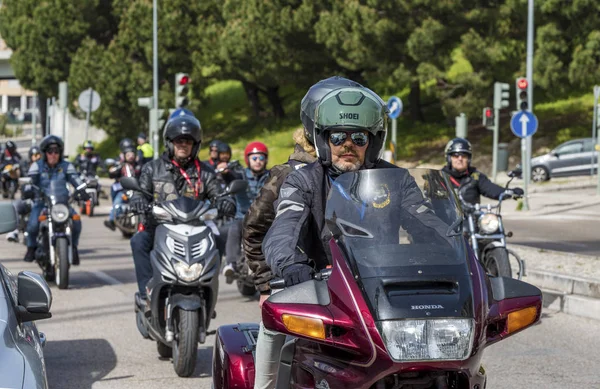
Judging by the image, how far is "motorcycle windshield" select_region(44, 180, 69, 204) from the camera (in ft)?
40.7

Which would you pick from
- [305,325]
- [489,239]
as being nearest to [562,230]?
[489,239]

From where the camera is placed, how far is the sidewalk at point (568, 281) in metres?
9.86

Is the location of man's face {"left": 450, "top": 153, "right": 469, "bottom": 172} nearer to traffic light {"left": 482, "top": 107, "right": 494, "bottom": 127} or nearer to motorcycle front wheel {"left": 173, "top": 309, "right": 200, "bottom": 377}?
motorcycle front wheel {"left": 173, "top": 309, "right": 200, "bottom": 377}

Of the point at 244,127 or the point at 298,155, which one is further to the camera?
the point at 244,127

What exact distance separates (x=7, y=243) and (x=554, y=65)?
2140cm

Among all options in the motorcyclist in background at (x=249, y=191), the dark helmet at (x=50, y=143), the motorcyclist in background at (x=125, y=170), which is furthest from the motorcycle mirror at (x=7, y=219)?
the motorcyclist in background at (x=125, y=170)

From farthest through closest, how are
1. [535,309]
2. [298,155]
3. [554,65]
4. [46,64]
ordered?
[46,64] < [554,65] < [298,155] < [535,309]

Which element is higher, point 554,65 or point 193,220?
point 554,65

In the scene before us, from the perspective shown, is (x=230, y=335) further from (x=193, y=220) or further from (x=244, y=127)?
(x=244, y=127)

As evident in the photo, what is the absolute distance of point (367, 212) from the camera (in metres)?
3.70

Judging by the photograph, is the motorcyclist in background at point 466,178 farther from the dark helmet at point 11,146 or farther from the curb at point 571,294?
the dark helmet at point 11,146

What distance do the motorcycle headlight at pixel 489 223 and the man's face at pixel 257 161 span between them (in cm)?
255

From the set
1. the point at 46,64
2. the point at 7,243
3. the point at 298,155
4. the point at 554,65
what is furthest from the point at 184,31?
the point at 298,155

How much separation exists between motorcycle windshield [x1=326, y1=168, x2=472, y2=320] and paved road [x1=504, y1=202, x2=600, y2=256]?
1153cm
